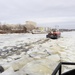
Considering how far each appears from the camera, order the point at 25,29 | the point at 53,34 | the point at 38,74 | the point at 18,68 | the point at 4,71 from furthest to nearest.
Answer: the point at 25,29
the point at 53,34
the point at 18,68
the point at 4,71
the point at 38,74

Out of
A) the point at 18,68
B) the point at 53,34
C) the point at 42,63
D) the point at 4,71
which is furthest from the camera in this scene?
the point at 53,34

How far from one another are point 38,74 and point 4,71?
1.13 metres

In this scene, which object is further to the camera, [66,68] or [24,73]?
[66,68]

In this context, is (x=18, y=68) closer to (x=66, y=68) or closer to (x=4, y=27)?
(x=66, y=68)

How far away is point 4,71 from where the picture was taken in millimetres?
5602

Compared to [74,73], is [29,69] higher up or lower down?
lower down

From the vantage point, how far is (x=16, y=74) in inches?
209

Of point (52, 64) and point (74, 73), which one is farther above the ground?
point (74, 73)

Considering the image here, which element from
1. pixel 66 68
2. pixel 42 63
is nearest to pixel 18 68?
pixel 42 63

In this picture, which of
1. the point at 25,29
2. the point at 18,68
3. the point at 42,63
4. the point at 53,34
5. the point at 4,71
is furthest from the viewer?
the point at 25,29

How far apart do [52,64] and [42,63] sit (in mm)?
367

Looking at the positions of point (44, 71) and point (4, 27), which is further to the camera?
point (4, 27)

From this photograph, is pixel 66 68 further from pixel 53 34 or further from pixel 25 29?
pixel 25 29

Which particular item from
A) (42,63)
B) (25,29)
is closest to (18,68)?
(42,63)
